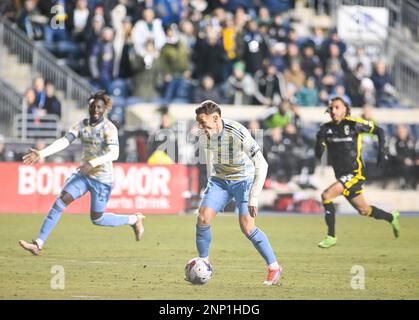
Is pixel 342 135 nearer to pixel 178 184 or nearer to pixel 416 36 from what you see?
pixel 178 184

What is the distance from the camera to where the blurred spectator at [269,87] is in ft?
89.5

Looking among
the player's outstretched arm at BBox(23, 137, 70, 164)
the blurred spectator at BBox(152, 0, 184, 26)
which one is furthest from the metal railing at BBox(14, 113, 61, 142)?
the player's outstretched arm at BBox(23, 137, 70, 164)

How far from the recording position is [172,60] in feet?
88.6

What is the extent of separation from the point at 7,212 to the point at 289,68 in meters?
8.85

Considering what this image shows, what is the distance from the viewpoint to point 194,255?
16.1 metres

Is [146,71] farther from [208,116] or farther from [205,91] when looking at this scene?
[208,116]

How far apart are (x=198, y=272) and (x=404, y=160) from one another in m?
15.3

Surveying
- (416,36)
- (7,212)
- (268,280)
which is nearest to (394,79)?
(416,36)

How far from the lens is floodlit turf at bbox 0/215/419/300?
1180 cm

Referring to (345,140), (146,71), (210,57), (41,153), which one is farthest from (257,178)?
Answer: (210,57)

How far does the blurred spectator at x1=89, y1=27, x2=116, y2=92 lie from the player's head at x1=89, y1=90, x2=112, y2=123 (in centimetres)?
1067
